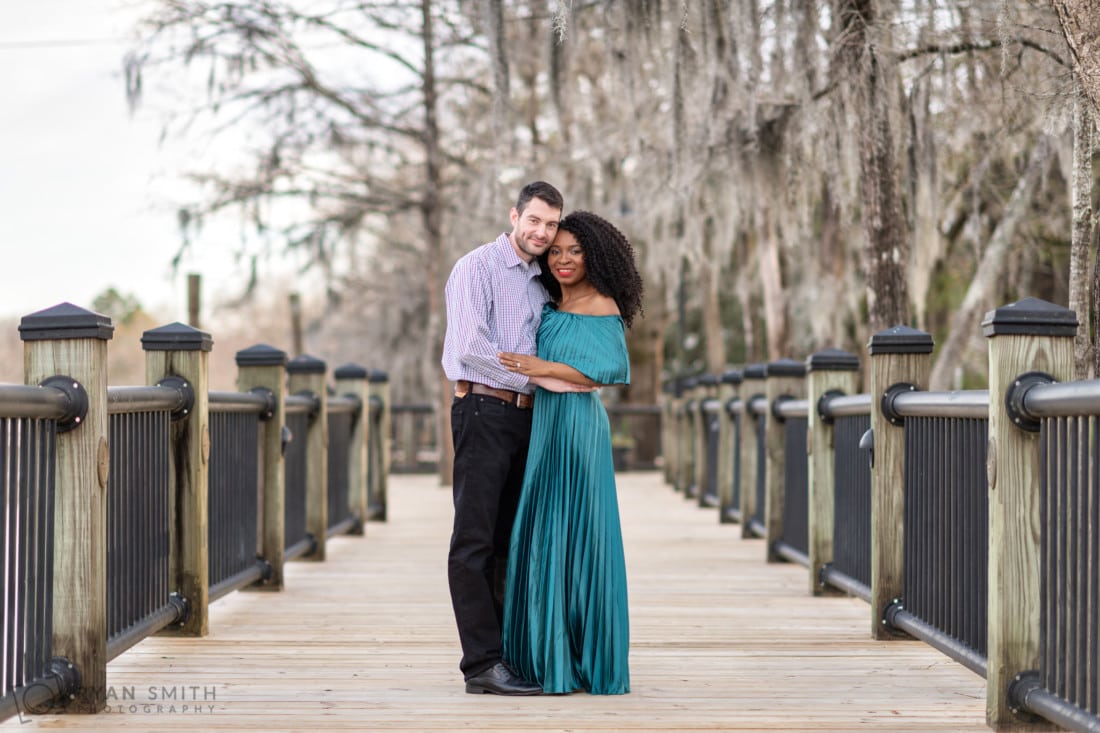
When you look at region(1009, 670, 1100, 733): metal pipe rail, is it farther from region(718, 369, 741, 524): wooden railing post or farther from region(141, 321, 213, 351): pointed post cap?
region(718, 369, 741, 524): wooden railing post

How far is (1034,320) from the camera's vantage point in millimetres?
3055

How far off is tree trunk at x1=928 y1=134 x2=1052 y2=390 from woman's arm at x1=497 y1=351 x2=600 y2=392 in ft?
19.6

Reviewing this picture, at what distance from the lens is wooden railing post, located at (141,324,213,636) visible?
14.4 ft

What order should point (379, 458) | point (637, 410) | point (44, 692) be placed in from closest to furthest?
point (44, 692)
point (379, 458)
point (637, 410)

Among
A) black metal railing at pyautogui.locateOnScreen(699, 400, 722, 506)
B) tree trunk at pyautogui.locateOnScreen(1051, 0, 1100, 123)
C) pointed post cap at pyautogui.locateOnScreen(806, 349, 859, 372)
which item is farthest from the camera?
black metal railing at pyautogui.locateOnScreen(699, 400, 722, 506)

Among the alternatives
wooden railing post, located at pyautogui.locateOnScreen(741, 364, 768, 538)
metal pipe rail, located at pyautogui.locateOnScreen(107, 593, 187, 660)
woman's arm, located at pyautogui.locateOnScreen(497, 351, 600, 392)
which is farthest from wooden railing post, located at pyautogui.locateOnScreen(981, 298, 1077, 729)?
wooden railing post, located at pyautogui.locateOnScreen(741, 364, 768, 538)

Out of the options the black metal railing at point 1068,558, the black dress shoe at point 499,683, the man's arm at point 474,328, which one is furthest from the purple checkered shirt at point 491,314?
the black metal railing at point 1068,558

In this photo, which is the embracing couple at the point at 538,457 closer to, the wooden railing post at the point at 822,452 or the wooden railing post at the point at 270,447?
the wooden railing post at the point at 822,452

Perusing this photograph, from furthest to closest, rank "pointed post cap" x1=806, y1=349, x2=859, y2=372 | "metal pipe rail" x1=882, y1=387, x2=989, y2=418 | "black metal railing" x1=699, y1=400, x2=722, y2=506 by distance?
1. "black metal railing" x1=699, y1=400, x2=722, y2=506
2. "pointed post cap" x1=806, y1=349, x2=859, y2=372
3. "metal pipe rail" x1=882, y1=387, x2=989, y2=418

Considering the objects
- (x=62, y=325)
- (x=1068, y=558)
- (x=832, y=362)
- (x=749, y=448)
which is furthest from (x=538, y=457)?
(x=749, y=448)

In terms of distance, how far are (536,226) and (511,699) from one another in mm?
1343

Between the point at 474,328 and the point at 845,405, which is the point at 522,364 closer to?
the point at 474,328

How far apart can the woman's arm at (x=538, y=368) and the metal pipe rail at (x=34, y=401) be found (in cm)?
118

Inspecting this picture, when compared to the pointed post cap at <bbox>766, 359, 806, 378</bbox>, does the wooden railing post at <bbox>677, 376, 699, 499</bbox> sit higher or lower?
lower
